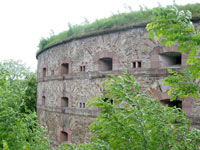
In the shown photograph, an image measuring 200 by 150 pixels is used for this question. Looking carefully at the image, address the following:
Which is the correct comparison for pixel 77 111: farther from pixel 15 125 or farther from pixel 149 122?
pixel 149 122

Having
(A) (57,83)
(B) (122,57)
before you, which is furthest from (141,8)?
(A) (57,83)

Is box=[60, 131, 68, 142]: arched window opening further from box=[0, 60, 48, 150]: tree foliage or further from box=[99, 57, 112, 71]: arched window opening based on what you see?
box=[0, 60, 48, 150]: tree foliage

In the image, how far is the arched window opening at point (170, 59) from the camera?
691cm

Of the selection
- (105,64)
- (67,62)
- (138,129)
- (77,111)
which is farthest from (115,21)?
(138,129)

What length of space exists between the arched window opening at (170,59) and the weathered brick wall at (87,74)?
19 cm

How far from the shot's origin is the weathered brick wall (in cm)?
691

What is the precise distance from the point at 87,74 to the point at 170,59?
10.4ft

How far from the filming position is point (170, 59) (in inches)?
281

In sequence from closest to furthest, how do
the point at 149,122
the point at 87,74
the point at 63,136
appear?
the point at 149,122
the point at 87,74
the point at 63,136

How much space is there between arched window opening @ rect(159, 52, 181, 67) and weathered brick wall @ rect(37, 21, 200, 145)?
186 mm

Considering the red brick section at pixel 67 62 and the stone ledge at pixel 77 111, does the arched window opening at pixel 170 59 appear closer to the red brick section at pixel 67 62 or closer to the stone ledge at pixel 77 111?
the stone ledge at pixel 77 111

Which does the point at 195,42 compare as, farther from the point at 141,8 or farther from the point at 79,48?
the point at 79,48

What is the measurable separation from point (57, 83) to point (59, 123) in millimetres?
1818

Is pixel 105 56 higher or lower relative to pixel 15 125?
higher
